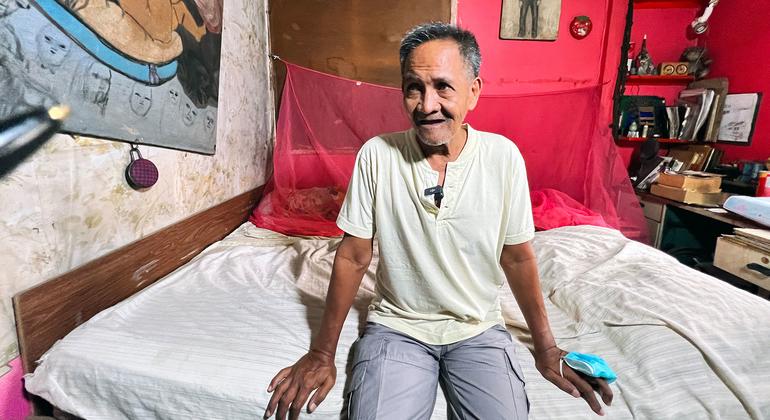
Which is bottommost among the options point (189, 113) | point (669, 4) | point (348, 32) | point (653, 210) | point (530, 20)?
point (653, 210)

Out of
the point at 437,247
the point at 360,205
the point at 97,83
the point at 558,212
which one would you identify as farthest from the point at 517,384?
the point at 558,212

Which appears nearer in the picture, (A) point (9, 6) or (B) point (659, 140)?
(A) point (9, 6)

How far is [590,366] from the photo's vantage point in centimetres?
96

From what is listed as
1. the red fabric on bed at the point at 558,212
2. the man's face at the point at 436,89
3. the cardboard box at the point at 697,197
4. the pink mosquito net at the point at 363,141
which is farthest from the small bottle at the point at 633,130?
the man's face at the point at 436,89

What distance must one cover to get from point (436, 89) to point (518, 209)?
40cm

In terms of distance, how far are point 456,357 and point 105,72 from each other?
4.59 feet

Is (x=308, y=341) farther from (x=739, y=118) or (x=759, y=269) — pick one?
(x=739, y=118)

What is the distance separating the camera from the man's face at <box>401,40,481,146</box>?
930 millimetres

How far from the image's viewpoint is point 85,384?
1005 millimetres

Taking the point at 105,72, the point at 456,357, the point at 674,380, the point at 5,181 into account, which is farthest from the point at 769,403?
the point at 105,72

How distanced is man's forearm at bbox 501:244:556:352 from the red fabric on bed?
1.25 m

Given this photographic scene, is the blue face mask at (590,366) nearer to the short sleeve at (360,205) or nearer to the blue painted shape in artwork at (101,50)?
the short sleeve at (360,205)

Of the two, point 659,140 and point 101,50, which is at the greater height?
point 101,50

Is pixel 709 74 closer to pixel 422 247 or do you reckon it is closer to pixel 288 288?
pixel 422 247
